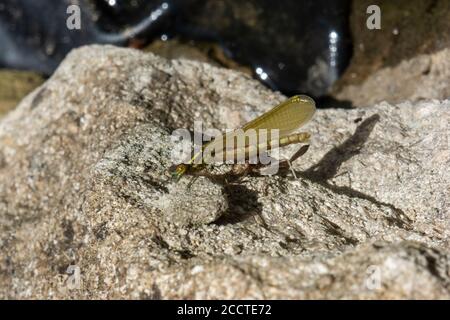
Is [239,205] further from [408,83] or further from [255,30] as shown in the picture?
[255,30]

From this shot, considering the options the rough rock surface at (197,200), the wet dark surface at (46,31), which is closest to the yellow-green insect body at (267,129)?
the rough rock surface at (197,200)

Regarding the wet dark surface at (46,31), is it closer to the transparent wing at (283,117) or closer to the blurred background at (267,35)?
the blurred background at (267,35)

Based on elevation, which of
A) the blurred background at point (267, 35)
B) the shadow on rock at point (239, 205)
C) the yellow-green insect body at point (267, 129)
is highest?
the blurred background at point (267, 35)

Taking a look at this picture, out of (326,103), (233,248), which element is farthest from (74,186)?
(326,103)

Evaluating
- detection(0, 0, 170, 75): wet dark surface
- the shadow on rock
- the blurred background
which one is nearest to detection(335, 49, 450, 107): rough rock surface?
the blurred background

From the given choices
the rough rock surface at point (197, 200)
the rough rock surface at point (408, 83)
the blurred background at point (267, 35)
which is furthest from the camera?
the blurred background at point (267, 35)

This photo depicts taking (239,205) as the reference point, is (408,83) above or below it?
above

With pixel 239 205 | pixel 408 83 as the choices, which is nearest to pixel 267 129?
pixel 239 205
